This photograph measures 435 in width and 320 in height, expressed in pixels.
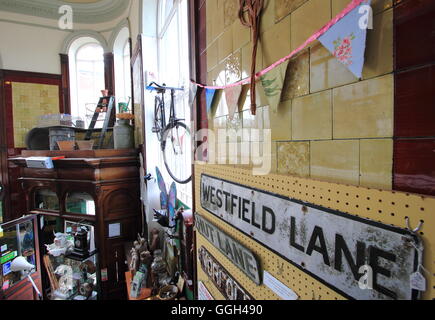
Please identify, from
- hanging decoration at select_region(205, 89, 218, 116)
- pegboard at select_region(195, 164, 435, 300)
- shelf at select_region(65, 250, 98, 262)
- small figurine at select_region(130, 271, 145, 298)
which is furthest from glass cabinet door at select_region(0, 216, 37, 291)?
pegboard at select_region(195, 164, 435, 300)

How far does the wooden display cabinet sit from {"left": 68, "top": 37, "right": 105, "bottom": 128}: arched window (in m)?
1.98

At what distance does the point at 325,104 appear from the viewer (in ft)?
1.79

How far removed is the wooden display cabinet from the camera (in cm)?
322

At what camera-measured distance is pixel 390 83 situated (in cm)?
42

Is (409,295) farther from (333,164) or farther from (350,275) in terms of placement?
(333,164)

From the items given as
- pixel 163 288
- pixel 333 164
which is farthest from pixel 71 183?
pixel 333 164

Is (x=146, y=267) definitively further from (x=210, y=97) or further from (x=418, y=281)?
(x=418, y=281)

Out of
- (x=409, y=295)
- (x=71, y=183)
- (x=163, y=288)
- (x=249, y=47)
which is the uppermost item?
(x=249, y=47)

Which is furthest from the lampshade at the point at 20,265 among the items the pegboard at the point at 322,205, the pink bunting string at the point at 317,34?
the pink bunting string at the point at 317,34

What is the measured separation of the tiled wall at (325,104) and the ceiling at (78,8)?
494 cm

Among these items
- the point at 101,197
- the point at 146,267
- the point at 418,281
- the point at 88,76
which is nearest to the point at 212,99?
the point at 418,281

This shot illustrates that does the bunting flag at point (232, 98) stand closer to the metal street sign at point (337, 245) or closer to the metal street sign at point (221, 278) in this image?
the metal street sign at point (337, 245)

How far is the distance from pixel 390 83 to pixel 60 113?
19.1ft

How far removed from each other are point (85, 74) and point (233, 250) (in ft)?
19.4
